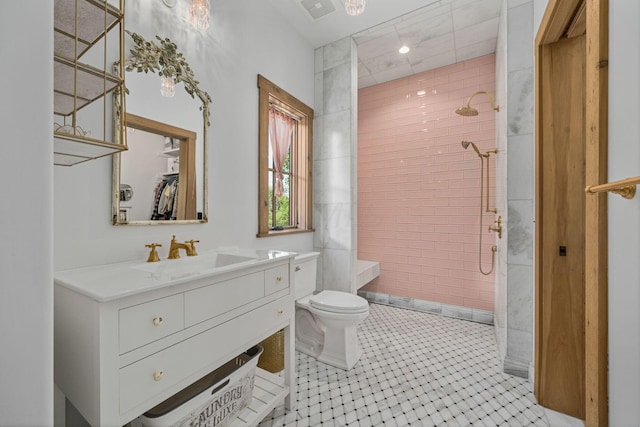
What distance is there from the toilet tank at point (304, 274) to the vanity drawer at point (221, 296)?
0.71 meters

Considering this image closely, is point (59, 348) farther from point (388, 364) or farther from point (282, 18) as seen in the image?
point (282, 18)

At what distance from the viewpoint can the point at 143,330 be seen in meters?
0.92

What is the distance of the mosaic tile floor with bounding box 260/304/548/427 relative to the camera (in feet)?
4.95

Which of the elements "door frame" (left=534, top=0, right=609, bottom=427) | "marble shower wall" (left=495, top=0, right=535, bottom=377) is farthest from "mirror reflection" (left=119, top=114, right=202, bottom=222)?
"marble shower wall" (left=495, top=0, right=535, bottom=377)

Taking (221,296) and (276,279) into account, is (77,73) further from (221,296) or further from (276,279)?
(276,279)

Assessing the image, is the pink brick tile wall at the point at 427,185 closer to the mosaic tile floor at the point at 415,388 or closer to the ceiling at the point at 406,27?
the ceiling at the point at 406,27

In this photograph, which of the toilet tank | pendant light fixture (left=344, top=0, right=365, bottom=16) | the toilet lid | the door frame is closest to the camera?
the door frame

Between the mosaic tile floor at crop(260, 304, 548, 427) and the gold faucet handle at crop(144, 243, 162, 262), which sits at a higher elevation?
the gold faucet handle at crop(144, 243, 162, 262)

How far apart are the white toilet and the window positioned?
45cm

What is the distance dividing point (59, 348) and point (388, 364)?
6.16 ft

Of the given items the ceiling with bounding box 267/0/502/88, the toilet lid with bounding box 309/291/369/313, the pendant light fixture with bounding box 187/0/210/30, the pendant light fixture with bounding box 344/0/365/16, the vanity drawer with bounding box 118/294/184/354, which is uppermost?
the ceiling with bounding box 267/0/502/88

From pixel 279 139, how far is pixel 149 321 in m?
1.86

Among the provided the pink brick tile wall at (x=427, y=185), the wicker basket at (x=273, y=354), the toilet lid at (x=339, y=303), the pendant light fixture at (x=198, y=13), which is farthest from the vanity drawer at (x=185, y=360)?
the pink brick tile wall at (x=427, y=185)

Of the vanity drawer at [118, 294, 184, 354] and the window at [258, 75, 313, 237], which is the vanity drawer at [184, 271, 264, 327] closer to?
the vanity drawer at [118, 294, 184, 354]
